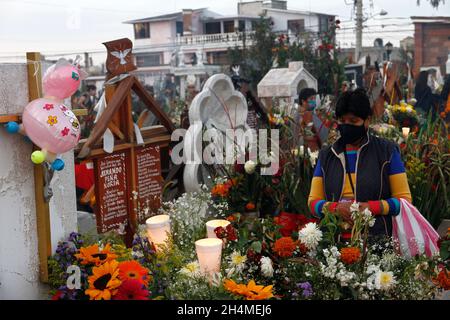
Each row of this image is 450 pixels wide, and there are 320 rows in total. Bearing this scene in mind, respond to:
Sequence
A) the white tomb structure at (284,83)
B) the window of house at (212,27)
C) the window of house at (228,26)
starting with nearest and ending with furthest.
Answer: the white tomb structure at (284,83) < the window of house at (228,26) < the window of house at (212,27)

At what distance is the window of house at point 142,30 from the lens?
49.9 meters

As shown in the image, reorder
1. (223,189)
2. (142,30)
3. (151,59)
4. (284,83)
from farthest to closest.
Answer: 1. (142,30)
2. (151,59)
3. (284,83)
4. (223,189)

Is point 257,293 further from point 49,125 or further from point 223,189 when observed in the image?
point 223,189

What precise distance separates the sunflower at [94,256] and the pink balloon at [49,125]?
55 cm

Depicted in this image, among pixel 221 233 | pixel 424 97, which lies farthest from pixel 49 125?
pixel 424 97

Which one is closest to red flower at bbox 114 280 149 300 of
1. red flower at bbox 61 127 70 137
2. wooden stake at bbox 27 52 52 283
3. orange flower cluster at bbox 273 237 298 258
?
orange flower cluster at bbox 273 237 298 258

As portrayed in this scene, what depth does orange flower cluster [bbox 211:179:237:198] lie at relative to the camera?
526cm

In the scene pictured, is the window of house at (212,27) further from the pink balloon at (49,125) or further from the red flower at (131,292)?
the red flower at (131,292)

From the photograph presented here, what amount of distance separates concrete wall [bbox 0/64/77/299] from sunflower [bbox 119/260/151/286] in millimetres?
689

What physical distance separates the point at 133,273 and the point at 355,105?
1.53 m

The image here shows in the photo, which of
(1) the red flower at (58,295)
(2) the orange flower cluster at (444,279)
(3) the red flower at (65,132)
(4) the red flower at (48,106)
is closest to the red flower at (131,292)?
(1) the red flower at (58,295)

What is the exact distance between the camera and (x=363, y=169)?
351 centimetres

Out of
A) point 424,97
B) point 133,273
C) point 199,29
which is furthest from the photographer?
point 199,29
